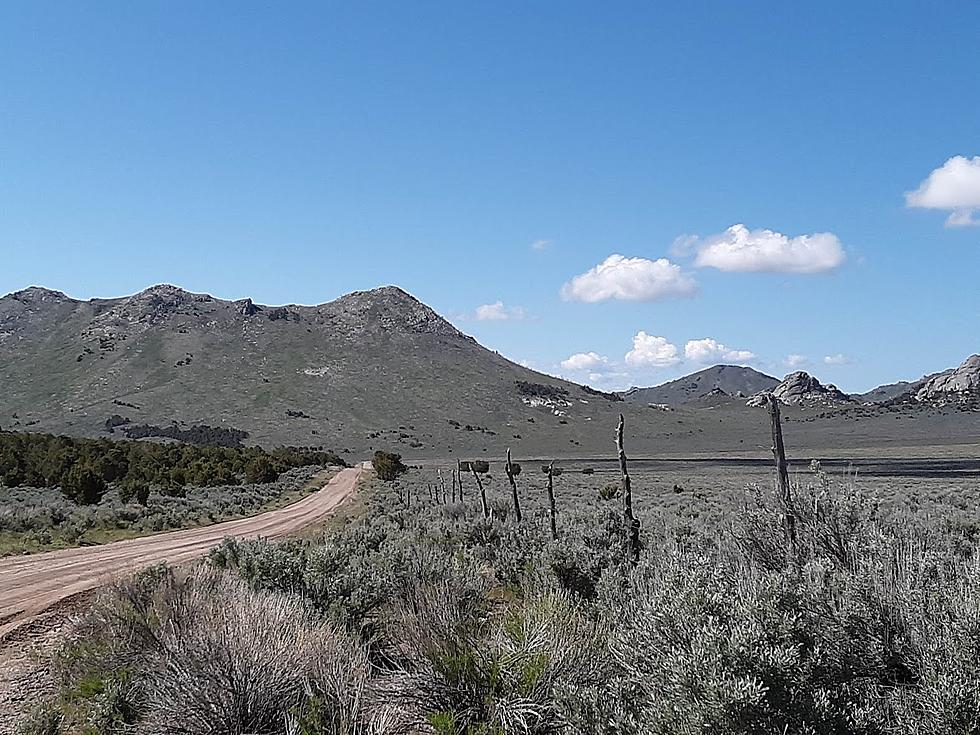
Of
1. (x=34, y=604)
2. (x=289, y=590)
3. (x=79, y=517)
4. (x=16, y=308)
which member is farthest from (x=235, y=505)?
(x=16, y=308)

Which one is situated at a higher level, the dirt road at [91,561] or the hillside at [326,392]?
the hillside at [326,392]

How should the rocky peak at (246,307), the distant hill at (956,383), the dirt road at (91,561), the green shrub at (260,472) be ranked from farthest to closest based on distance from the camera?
the rocky peak at (246,307), the distant hill at (956,383), the green shrub at (260,472), the dirt road at (91,561)

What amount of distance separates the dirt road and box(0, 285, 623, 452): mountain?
73654 mm

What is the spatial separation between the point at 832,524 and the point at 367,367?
137510 millimetres

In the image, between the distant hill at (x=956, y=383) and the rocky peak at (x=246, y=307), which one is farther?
the rocky peak at (x=246, y=307)

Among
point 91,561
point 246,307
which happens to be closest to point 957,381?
point 246,307

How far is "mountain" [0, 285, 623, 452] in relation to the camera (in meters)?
111

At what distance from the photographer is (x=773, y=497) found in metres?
8.91

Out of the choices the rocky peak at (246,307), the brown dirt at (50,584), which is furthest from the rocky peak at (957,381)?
the brown dirt at (50,584)

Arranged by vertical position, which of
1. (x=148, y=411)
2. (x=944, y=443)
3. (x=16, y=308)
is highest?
(x=16, y=308)

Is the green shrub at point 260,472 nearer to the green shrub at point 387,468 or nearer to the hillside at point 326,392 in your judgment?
the green shrub at point 387,468

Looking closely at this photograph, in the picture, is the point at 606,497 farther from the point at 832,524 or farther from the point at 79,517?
the point at 832,524

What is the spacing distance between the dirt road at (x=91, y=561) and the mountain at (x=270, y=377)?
73.7 m

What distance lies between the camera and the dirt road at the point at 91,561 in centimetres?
1273
